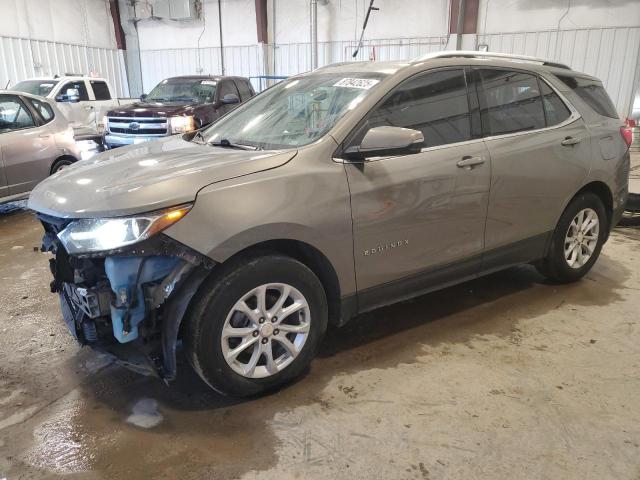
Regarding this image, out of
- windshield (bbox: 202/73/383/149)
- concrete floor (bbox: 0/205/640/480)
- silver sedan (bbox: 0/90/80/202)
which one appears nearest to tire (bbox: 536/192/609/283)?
concrete floor (bbox: 0/205/640/480)

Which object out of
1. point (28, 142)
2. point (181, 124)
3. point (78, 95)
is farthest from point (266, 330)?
point (78, 95)

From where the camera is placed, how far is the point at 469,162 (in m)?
3.00

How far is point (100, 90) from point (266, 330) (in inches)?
437

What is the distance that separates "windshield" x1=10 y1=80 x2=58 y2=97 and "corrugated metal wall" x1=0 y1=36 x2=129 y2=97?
1942 mm

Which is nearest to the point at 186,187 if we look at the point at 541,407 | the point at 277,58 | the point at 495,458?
the point at 495,458

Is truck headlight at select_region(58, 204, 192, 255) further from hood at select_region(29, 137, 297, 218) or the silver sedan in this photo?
the silver sedan

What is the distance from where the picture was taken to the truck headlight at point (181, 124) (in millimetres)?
8211

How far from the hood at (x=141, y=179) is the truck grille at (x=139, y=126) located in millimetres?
5701

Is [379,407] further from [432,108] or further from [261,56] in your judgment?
[261,56]

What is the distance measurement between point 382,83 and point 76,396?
7.75 ft

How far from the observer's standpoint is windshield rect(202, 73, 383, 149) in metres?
2.77

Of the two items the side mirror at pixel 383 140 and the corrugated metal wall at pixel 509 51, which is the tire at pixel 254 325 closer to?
the side mirror at pixel 383 140

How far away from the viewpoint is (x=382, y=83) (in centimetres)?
281

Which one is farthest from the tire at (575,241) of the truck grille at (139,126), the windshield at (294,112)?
the truck grille at (139,126)
